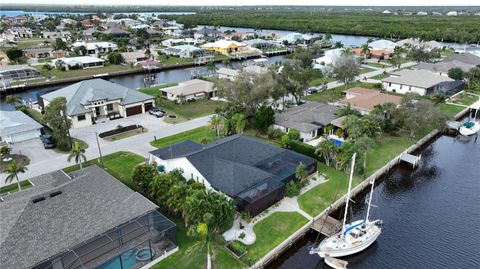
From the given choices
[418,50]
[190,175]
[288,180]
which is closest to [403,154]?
[288,180]

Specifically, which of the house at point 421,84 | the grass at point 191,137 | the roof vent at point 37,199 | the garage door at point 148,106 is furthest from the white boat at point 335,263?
the house at point 421,84

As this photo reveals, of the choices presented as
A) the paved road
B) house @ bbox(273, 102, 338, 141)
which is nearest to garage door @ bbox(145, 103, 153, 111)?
the paved road

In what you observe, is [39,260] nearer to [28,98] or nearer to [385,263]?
[385,263]

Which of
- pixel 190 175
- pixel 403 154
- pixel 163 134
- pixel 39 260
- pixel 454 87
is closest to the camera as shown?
pixel 39 260

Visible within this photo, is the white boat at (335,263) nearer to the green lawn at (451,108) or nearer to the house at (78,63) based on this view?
the green lawn at (451,108)

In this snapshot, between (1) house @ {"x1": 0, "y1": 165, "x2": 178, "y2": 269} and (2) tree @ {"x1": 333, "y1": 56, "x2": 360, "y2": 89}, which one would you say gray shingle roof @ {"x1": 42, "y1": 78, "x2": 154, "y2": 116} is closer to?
(1) house @ {"x1": 0, "y1": 165, "x2": 178, "y2": 269}

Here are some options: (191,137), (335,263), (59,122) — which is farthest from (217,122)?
(335,263)
